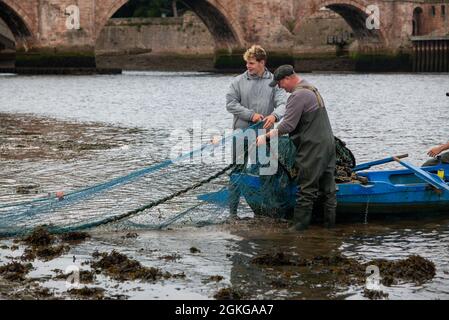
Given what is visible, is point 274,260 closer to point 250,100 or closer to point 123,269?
point 123,269

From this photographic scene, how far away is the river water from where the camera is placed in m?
8.21

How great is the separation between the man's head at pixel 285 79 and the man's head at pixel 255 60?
267mm

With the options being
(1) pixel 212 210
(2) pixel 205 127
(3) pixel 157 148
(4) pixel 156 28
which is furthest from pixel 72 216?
(4) pixel 156 28

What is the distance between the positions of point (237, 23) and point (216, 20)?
4.70 ft

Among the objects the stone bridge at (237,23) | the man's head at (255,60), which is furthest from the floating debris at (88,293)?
the stone bridge at (237,23)

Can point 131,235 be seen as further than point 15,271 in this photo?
Yes

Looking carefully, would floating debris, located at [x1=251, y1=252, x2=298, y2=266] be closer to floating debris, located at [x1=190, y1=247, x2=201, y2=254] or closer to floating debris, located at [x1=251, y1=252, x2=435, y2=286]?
floating debris, located at [x1=251, y1=252, x2=435, y2=286]

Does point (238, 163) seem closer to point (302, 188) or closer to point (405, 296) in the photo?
point (302, 188)

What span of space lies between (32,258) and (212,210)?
7.51 feet

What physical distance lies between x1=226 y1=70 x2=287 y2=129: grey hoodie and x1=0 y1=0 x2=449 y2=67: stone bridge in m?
41.2

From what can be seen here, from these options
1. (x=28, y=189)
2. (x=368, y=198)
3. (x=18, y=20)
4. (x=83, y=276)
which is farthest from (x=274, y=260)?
(x=18, y=20)

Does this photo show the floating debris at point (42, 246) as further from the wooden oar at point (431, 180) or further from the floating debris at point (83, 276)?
the wooden oar at point (431, 180)

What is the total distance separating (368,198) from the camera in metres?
10.5

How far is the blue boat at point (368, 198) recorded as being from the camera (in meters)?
10.4
